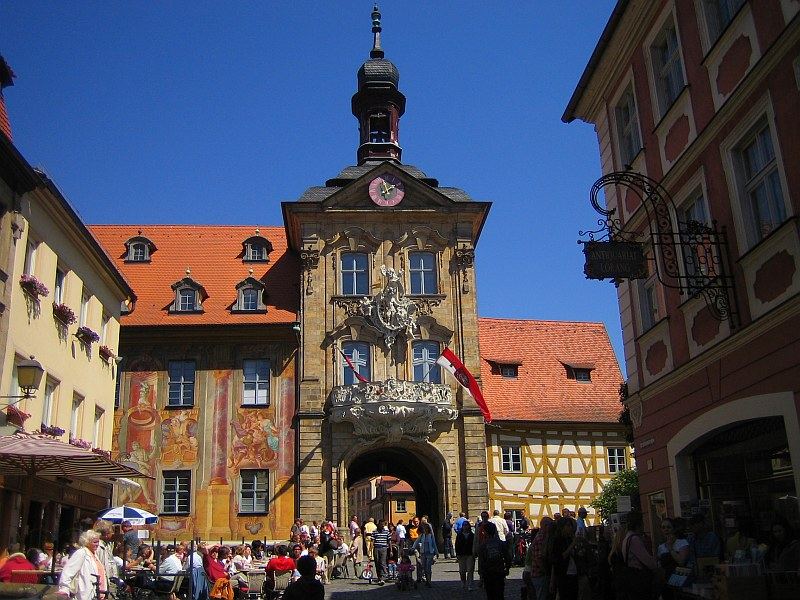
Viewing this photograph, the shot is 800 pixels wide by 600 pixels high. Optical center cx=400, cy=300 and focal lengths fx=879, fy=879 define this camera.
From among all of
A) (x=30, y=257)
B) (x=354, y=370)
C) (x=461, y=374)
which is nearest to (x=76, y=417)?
(x=30, y=257)

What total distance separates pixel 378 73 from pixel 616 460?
1941cm

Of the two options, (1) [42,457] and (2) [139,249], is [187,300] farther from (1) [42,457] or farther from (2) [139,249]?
(1) [42,457]

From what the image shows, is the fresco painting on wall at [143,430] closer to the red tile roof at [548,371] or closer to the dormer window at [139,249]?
the dormer window at [139,249]

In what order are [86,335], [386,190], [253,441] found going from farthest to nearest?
1. [386,190]
2. [253,441]
3. [86,335]

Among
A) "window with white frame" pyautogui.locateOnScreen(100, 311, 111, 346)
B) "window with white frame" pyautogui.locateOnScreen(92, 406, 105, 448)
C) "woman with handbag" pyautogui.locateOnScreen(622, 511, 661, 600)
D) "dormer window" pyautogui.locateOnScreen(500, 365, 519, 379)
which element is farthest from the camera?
"dormer window" pyautogui.locateOnScreen(500, 365, 519, 379)

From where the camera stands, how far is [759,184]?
446 inches

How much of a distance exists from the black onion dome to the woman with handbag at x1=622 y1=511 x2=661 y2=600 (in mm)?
31246

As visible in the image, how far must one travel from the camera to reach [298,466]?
1209 inches

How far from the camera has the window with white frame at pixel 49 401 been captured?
20.8m

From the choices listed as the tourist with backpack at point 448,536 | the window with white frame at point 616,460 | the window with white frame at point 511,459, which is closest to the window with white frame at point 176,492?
the tourist with backpack at point 448,536

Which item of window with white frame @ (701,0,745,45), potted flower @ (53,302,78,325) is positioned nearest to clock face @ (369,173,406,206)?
potted flower @ (53,302,78,325)

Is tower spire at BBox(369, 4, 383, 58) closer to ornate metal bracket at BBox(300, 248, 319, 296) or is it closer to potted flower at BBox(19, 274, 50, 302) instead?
ornate metal bracket at BBox(300, 248, 319, 296)

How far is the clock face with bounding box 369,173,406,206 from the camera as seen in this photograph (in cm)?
3353

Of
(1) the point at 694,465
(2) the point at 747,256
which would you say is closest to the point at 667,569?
(1) the point at 694,465
